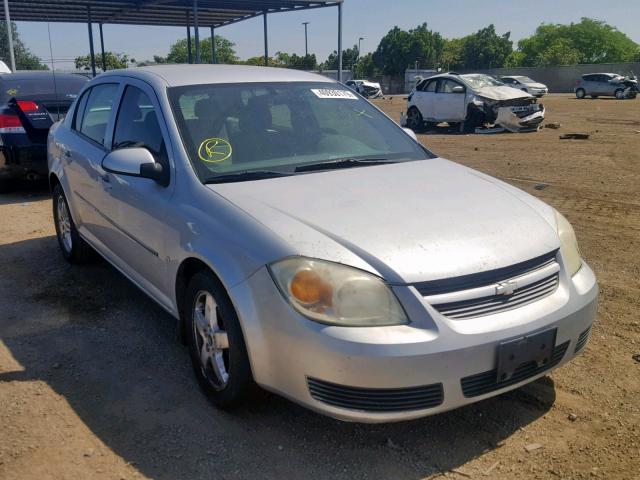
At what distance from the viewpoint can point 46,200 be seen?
8.04 m

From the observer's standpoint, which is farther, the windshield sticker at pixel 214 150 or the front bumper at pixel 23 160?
the front bumper at pixel 23 160

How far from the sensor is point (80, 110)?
5.01 m

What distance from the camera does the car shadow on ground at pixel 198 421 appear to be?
8.45 feet

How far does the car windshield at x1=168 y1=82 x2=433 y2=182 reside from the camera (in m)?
3.33

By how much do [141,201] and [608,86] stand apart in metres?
39.5

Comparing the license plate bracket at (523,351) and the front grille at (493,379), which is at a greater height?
the license plate bracket at (523,351)

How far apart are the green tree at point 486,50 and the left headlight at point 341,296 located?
104552mm

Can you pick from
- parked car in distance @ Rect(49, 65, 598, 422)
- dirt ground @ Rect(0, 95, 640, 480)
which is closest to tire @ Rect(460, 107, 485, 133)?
dirt ground @ Rect(0, 95, 640, 480)

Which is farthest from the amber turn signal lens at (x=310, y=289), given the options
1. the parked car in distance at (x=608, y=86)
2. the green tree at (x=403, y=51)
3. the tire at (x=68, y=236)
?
the green tree at (x=403, y=51)

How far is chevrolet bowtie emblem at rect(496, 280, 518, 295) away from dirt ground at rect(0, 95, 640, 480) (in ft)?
2.37

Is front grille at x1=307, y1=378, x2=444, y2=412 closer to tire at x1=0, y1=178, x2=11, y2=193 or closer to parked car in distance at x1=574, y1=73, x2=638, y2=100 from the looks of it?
tire at x1=0, y1=178, x2=11, y2=193

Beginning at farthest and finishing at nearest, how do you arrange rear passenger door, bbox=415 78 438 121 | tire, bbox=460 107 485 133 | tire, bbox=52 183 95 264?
rear passenger door, bbox=415 78 438 121 → tire, bbox=460 107 485 133 → tire, bbox=52 183 95 264

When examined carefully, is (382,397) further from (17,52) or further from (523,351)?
(17,52)

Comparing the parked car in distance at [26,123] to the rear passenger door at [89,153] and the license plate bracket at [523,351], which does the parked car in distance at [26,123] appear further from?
the license plate bracket at [523,351]
